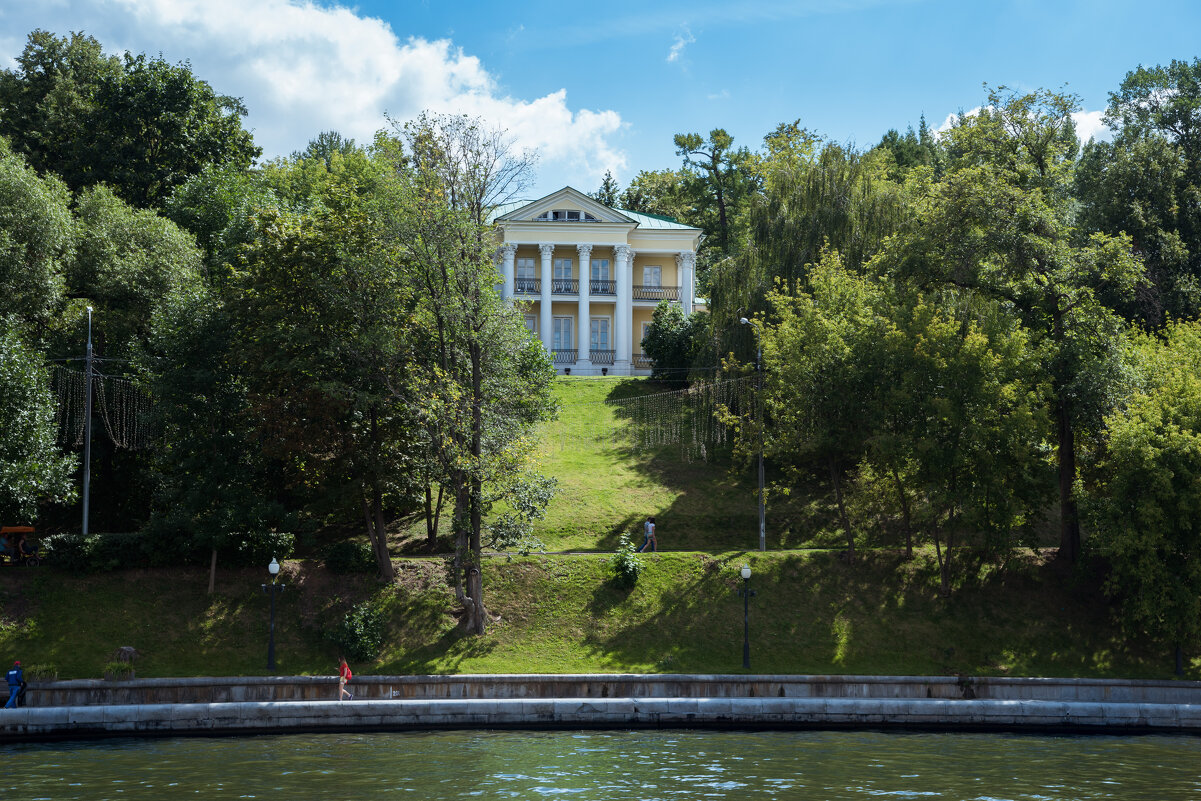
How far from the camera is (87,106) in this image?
50125 millimetres

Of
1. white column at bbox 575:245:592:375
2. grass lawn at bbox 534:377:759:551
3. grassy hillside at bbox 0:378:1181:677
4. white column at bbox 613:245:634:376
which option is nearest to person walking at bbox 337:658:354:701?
grassy hillside at bbox 0:378:1181:677

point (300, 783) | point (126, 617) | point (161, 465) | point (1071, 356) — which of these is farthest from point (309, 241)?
point (1071, 356)

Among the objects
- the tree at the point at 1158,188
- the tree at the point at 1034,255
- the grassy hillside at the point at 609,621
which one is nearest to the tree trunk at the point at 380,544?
the grassy hillside at the point at 609,621

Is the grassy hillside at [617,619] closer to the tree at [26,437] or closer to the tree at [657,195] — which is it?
the tree at [26,437]

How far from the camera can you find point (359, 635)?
28.4 m

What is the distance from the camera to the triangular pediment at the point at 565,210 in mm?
60594

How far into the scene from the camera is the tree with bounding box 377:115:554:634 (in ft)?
98.8

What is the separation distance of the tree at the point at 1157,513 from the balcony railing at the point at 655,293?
36103mm

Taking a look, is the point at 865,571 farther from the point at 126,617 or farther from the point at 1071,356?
the point at 126,617

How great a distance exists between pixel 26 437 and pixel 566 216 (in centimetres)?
3640

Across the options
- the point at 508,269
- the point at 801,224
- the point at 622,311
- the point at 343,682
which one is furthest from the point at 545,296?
the point at 343,682

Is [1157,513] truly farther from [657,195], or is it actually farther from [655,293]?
[657,195]

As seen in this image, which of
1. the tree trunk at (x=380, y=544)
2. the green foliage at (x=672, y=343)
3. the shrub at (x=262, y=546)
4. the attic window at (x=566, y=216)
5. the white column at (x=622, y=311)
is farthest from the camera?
the attic window at (x=566, y=216)

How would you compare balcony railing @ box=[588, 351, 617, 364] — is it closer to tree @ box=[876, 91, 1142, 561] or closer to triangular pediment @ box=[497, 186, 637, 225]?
triangular pediment @ box=[497, 186, 637, 225]
